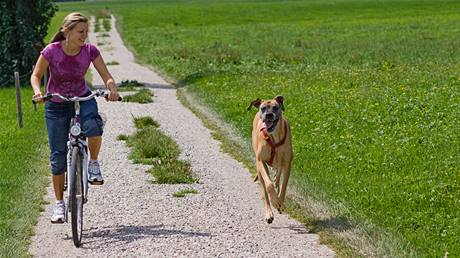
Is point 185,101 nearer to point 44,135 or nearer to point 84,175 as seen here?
point 44,135

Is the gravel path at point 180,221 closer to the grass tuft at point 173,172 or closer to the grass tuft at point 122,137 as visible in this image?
the grass tuft at point 173,172

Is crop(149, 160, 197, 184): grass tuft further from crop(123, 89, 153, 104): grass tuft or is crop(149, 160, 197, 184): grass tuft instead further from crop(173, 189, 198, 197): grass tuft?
crop(123, 89, 153, 104): grass tuft

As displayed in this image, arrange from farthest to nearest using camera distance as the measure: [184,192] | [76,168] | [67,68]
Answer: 1. [184,192]
2. [67,68]
3. [76,168]

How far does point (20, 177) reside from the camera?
41.3 ft

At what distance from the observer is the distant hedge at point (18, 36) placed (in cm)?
3017

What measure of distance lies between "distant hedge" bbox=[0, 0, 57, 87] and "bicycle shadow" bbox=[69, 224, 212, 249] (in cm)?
2128

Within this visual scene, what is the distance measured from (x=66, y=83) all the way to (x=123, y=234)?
5.47 feet

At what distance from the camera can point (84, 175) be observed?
9.24 meters

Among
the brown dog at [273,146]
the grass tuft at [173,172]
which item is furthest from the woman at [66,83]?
the grass tuft at [173,172]

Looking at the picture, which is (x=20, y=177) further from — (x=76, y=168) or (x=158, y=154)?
(x=76, y=168)

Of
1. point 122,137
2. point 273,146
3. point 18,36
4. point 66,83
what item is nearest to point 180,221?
point 273,146

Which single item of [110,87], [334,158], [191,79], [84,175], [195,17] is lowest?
[195,17]

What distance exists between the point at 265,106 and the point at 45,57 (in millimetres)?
2466

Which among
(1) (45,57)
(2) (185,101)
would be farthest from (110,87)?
(2) (185,101)
